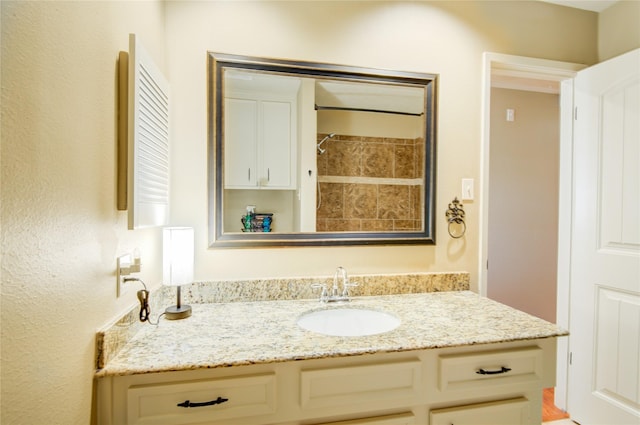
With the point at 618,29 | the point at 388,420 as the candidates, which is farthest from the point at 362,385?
the point at 618,29

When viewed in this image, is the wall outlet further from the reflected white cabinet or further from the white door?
the white door

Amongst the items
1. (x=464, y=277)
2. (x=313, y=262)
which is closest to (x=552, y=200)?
(x=464, y=277)

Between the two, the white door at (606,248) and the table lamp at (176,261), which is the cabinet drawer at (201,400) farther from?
the white door at (606,248)

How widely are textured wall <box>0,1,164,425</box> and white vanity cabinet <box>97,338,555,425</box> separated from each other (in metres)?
0.16

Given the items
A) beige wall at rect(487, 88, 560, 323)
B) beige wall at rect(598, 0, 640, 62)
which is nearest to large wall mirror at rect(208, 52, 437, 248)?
beige wall at rect(598, 0, 640, 62)

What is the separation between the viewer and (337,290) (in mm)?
1525

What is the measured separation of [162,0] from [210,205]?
90 cm

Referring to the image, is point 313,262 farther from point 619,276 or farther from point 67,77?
point 619,276

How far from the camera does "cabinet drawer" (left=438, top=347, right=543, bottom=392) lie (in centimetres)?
108

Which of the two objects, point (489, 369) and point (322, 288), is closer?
point (489, 369)

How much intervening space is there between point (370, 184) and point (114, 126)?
1.08 meters

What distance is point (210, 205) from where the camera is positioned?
1456 mm

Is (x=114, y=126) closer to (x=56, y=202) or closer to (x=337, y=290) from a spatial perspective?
(x=56, y=202)

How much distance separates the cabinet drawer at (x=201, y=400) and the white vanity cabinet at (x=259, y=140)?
82 cm
